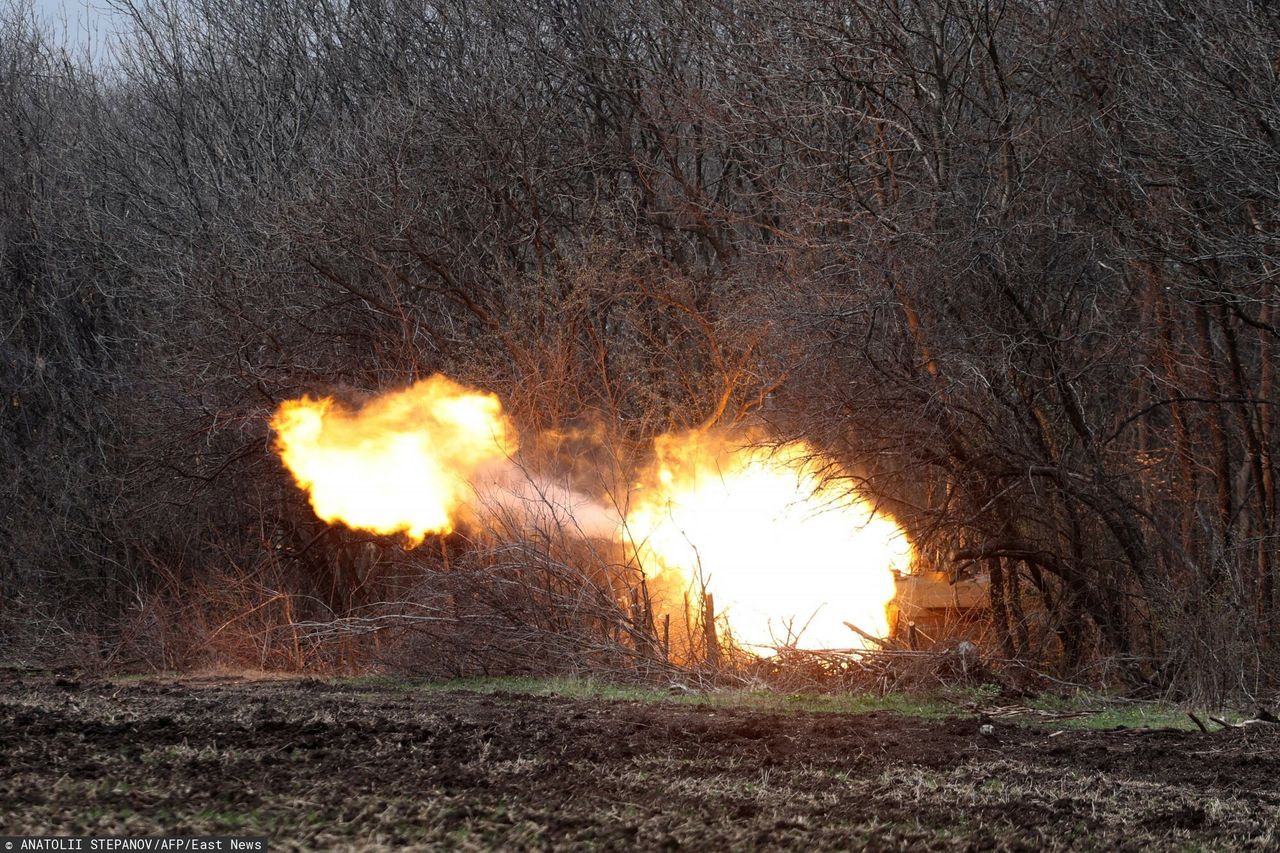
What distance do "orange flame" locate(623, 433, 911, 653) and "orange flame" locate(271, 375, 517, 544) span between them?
7.99ft

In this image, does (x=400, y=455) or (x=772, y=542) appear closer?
(x=772, y=542)

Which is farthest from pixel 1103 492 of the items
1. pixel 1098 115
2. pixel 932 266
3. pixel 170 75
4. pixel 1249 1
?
pixel 170 75

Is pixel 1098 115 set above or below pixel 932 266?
above

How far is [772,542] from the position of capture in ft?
55.6

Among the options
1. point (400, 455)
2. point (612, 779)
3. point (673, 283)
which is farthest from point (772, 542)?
point (612, 779)

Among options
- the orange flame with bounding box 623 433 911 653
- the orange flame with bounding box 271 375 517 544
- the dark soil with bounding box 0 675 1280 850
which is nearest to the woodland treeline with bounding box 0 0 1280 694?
the orange flame with bounding box 623 433 911 653

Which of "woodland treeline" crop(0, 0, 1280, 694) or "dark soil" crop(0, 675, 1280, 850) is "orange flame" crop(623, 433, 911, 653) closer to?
"woodland treeline" crop(0, 0, 1280, 694)

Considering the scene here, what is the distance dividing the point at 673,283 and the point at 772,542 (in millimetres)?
6828

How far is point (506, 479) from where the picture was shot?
17.8 m

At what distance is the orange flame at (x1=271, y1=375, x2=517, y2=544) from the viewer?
17.9 m

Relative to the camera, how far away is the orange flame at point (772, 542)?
16297 millimetres

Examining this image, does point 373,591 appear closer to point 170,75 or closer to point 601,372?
point 601,372

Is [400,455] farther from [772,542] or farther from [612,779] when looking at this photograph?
[612,779]

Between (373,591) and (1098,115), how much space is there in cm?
1482
